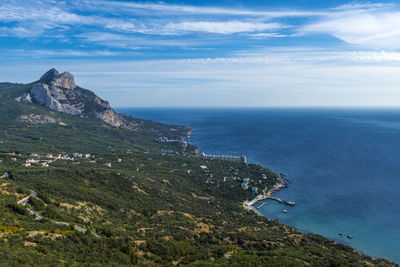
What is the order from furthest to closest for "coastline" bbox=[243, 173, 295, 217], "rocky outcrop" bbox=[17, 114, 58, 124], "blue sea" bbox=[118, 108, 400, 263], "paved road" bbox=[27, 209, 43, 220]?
"rocky outcrop" bbox=[17, 114, 58, 124]
"coastline" bbox=[243, 173, 295, 217]
"blue sea" bbox=[118, 108, 400, 263]
"paved road" bbox=[27, 209, 43, 220]

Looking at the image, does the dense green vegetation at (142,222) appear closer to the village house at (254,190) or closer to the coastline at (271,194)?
the coastline at (271,194)

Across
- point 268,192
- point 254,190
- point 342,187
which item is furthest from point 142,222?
point 342,187

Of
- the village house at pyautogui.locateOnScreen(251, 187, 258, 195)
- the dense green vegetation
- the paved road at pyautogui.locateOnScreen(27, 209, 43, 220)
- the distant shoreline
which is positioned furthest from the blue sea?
the paved road at pyautogui.locateOnScreen(27, 209, 43, 220)

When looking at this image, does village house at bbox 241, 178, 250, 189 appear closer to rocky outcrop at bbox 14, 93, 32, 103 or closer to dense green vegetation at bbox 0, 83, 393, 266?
dense green vegetation at bbox 0, 83, 393, 266

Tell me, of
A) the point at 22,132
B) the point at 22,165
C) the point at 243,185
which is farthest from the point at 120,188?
the point at 22,132

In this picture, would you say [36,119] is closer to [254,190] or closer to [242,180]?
[242,180]

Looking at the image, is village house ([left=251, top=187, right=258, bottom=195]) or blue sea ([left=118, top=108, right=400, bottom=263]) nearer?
blue sea ([left=118, top=108, right=400, bottom=263])

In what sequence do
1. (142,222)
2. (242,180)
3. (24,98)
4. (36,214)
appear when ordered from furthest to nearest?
(24,98) < (242,180) < (142,222) < (36,214)
